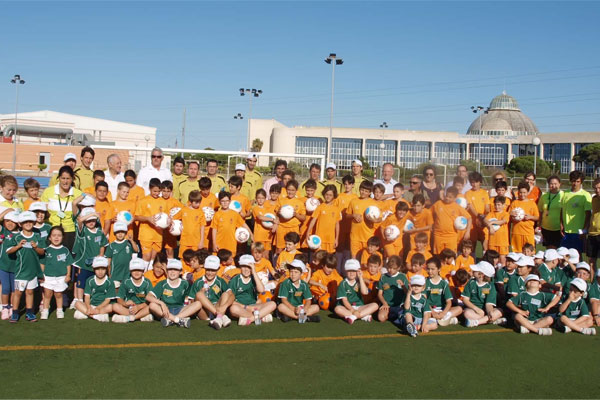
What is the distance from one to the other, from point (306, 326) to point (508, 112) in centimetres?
9633

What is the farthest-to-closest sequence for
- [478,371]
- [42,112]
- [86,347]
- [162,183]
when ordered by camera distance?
[42,112] → [162,183] → [86,347] → [478,371]

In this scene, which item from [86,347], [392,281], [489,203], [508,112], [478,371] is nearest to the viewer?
[478,371]

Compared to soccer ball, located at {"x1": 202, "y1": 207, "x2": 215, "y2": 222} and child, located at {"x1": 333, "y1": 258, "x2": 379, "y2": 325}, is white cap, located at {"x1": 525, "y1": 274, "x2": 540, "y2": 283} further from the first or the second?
soccer ball, located at {"x1": 202, "y1": 207, "x2": 215, "y2": 222}

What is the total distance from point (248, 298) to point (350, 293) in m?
1.29

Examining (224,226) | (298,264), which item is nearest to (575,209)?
(298,264)

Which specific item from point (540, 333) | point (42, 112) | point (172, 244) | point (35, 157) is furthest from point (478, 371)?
point (42, 112)

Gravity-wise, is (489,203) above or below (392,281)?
above

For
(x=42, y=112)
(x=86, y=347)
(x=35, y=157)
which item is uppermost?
(x=42, y=112)

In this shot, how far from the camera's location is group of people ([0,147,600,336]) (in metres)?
6.56

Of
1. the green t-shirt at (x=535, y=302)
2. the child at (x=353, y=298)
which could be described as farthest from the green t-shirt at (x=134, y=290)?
the green t-shirt at (x=535, y=302)

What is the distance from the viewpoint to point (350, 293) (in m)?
6.98

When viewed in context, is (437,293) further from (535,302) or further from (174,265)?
(174,265)

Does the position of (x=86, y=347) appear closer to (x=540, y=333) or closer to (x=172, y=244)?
(x=172, y=244)

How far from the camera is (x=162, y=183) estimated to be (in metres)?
7.91
